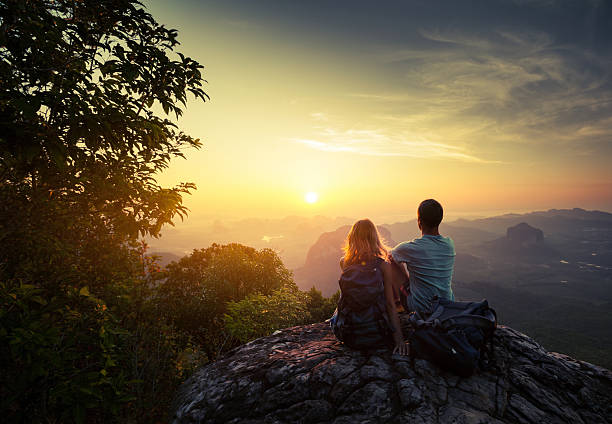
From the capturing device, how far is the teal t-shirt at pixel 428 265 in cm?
496

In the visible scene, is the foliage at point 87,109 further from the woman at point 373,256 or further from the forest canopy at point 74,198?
the woman at point 373,256

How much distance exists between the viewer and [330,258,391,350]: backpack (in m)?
4.69

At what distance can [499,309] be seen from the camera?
147 m

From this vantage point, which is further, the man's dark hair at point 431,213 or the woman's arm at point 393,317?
the man's dark hair at point 431,213

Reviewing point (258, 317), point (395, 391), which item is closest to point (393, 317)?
point (395, 391)

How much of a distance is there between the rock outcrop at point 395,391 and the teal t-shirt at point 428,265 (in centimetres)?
120

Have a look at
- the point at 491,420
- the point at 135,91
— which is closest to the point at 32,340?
the point at 135,91

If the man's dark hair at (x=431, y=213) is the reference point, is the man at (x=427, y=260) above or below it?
below

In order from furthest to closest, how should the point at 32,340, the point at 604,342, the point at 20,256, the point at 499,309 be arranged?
the point at 499,309 → the point at 604,342 → the point at 20,256 → the point at 32,340

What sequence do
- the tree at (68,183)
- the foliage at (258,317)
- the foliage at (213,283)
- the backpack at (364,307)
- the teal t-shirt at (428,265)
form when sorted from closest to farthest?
the tree at (68,183) → the backpack at (364,307) → the teal t-shirt at (428,265) → the foliage at (258,317) → the foliage at (213,283)

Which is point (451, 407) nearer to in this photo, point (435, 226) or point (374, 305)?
point (374, 305)

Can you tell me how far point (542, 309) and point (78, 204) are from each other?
207976 millimetres

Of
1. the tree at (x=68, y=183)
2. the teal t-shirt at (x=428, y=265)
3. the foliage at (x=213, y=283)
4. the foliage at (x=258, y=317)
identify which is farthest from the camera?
the foliage at (x=213, y=283)

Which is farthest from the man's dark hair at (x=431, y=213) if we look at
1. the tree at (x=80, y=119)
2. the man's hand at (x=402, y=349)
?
the tree at (x=80, y=119)
